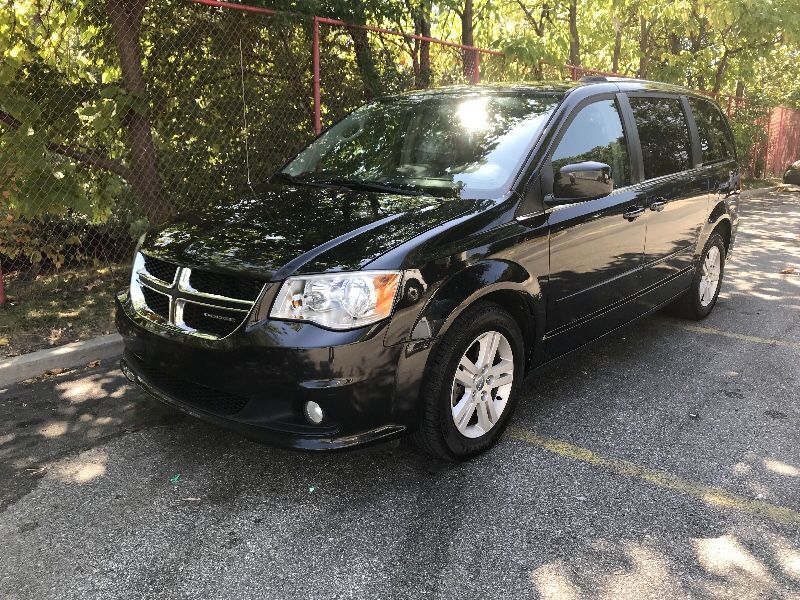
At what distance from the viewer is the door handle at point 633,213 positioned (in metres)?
4.11

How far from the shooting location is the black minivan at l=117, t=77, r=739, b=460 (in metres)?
2.71

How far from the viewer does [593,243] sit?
3.84 meters

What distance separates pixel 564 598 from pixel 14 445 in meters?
2.75

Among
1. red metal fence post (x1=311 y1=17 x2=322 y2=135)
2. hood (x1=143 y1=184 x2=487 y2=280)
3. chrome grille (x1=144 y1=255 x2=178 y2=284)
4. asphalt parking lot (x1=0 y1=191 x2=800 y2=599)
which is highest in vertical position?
red metal fence post (x1=311 y1=17 x2=322 y2=135)

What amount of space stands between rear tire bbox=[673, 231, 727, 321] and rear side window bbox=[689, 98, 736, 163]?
66 centimetres

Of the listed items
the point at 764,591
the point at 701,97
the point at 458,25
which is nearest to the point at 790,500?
the point at 764,591

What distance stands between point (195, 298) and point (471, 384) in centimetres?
131

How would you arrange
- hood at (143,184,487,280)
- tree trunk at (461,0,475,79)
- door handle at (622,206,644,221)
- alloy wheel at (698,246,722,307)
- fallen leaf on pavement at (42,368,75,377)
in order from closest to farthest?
hood at (143,184,487,280), door handle at (622,206,644,221), fallen leaf on pavement at (42,368,75,377), alloy wheel at (698,246,722,307), tree trunk at (461,0,475,79)

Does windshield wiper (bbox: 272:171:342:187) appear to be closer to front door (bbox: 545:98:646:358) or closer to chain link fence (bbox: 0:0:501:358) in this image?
chain link fence (bbox: 0:0:501:358)

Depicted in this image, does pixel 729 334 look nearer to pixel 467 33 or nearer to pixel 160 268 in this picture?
pixel 160 268

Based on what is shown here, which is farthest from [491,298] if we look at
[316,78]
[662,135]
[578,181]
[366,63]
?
[366,63]

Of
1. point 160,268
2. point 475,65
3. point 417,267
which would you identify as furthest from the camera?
point 475,65

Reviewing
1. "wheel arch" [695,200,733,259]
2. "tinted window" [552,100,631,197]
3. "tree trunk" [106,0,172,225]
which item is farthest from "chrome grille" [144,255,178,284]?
"wheel arch" [695,200,733,259]

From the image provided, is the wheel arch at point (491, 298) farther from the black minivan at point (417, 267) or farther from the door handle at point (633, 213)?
the door handle at point (633, 213)
